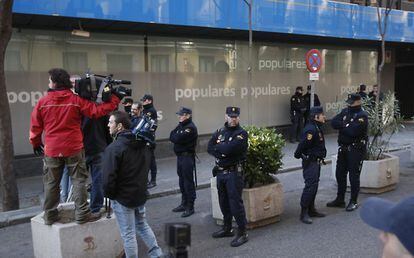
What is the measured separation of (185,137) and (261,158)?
131cm

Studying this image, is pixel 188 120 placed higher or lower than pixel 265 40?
lower

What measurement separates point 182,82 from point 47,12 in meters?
4.61

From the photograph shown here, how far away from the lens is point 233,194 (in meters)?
5.79

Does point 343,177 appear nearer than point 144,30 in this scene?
Yes

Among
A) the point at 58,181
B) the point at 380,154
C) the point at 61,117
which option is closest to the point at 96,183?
the point at 58,181

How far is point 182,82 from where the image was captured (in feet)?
41.9

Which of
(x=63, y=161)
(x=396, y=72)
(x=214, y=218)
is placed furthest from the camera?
(x=396, y=72)

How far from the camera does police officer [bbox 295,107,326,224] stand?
264 inches

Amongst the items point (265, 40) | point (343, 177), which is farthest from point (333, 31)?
point (343, 177)

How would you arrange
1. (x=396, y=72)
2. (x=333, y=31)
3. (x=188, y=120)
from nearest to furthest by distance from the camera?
(x=188, y=120) → (x=333, y=31) → (x=396, y=72)

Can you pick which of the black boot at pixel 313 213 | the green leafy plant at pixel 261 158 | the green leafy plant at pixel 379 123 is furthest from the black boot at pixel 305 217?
the green leafy plant at pixel 379 123

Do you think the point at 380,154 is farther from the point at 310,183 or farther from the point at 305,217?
the point at 305,217

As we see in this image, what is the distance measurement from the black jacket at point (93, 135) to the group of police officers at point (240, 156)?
52 centimetres

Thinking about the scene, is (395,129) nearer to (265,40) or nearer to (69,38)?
(265,40)
